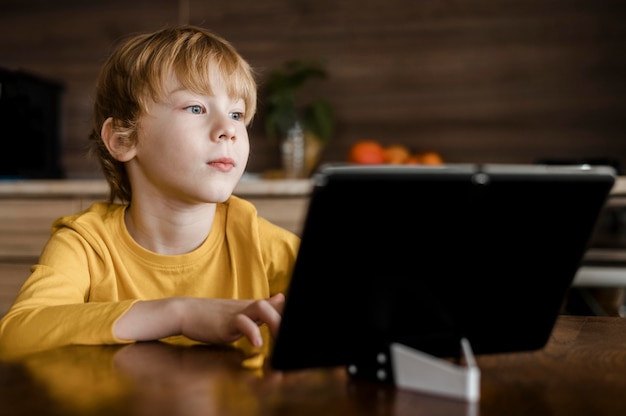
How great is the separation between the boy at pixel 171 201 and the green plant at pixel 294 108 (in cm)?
179

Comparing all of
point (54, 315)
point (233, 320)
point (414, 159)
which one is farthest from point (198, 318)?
point (414, 159)

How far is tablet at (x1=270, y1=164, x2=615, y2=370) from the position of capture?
0.61 meters

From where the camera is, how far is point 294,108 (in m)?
3.13

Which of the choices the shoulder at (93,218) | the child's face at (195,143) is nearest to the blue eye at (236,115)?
the child's face at (195,143)

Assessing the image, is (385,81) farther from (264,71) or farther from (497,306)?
(497,306)

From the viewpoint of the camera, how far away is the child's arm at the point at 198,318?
79 centimetres

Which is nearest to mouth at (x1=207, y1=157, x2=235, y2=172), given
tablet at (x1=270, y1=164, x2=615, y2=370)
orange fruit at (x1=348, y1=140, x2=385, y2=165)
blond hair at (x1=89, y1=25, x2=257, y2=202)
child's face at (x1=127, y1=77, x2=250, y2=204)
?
child's face at (x1=127, y1=77, x2=250, y2=204)

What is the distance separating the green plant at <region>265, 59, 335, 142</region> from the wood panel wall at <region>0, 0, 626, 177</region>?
12cm

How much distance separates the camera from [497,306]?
0.71m

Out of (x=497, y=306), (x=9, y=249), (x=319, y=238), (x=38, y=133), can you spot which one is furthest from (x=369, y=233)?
(x=38, y=133)

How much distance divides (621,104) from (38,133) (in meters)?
2.51

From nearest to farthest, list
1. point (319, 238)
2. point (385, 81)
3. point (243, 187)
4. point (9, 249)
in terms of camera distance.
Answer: point (319, 238) → point (243, 187) → point (9, 249) → point (385, 81)

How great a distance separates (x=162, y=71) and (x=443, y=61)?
7.08ft

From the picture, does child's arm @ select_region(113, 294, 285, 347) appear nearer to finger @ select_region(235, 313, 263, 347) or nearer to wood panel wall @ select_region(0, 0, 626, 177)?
finger @ select_region(235, 313, 263, 347)
